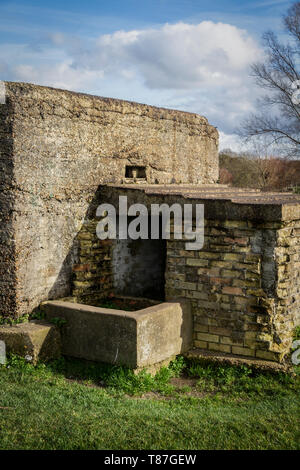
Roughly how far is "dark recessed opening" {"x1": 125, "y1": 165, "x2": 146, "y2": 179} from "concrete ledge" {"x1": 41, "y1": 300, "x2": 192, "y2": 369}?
88.8 inches

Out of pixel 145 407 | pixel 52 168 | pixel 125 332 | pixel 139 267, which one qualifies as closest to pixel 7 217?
pixel 52 168

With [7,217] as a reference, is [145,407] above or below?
below

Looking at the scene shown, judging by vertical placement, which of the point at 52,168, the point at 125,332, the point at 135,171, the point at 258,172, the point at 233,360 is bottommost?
the point at 233,360

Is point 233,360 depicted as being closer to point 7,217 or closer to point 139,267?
point 139,267

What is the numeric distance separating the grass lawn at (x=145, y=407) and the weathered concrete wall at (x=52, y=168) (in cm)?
106

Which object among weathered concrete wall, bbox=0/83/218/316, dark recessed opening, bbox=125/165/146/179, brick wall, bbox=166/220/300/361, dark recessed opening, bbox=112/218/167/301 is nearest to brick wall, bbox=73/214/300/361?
brick wall, bbox=166/220/300/361

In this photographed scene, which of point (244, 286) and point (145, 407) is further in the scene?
point (244, 286)

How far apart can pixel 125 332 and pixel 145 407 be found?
2.65 ft

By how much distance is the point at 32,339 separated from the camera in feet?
16.7

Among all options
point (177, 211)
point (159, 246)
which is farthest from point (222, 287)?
point (159, 246)

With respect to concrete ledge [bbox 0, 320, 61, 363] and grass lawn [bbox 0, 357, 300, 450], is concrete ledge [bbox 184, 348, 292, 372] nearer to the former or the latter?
grass lawn [bbox 0, 357, 300, 450]

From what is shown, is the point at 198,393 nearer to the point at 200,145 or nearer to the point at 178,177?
the point at 178,177

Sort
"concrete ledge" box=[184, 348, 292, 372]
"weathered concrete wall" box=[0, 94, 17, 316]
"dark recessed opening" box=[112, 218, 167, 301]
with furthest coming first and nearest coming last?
"dark recessed opening" box=[112, 218, 167, 301] → "weathered concrete wall" box=[0, 94, 17, 316] → "concrete ledge" box=[184, 348, 292, 372]

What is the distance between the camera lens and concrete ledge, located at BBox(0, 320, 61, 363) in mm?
5109
